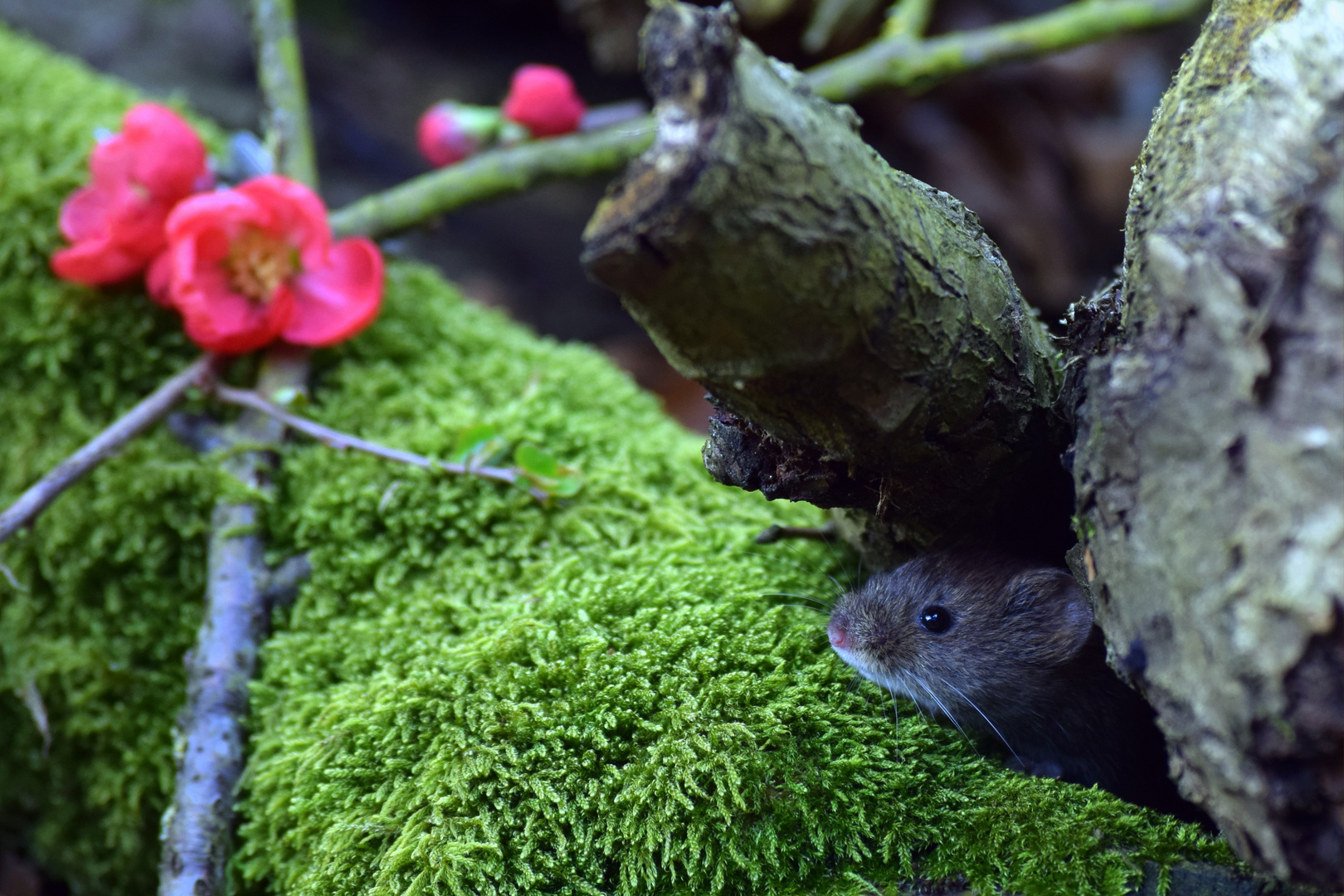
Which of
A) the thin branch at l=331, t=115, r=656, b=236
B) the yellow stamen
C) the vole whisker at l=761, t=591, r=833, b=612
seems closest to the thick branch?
the thin branch at l=331, t=115, r=656, b=236

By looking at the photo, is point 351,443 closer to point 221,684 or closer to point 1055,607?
point 221,684

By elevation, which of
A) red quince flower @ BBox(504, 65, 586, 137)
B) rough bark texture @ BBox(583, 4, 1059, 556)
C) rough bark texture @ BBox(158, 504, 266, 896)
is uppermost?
rough bark texture @ BBox(583, 4, 1059, 556)

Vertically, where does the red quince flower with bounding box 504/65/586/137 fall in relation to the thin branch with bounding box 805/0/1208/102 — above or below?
below

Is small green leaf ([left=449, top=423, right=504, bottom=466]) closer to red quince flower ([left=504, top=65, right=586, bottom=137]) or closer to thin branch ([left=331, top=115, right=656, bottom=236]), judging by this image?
thin branch ([left=331, top=115, right=656, bottom=236])

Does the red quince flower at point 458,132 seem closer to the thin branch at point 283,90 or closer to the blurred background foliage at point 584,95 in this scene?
the thin branch at point 283,90

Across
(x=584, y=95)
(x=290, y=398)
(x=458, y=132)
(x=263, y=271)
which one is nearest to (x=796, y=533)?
(x=290, y=398)

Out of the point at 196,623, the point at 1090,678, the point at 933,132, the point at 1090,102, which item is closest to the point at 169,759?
the point at 196,623

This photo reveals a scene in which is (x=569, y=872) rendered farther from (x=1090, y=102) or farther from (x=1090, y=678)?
(x=1090, y=102)
